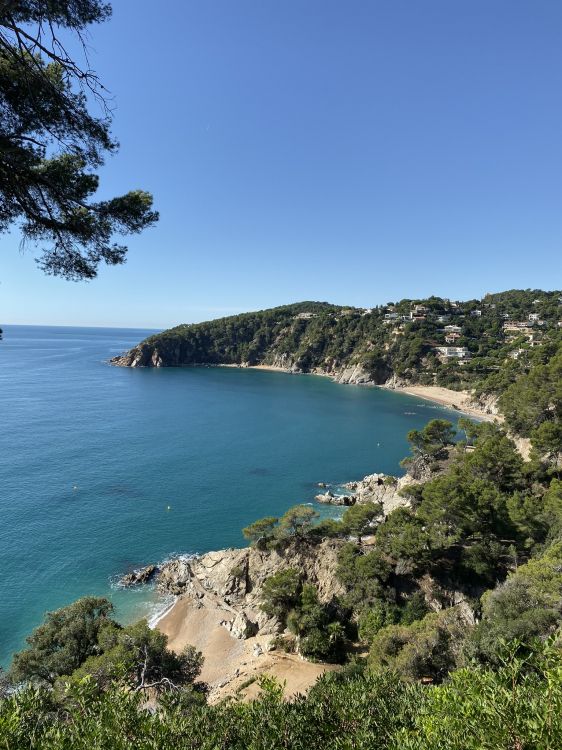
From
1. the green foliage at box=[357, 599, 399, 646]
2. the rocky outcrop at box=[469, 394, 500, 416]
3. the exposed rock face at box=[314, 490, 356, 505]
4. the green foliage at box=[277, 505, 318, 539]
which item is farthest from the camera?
the rocky outcrop at box=[469, 394, 500, 416]

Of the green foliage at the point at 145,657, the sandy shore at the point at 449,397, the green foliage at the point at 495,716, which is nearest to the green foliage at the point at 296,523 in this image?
the green foliage at the point at 145,657

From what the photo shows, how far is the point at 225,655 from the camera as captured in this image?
750 inches

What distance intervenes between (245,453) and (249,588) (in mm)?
24371

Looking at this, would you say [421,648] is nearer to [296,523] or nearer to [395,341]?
[296,523]

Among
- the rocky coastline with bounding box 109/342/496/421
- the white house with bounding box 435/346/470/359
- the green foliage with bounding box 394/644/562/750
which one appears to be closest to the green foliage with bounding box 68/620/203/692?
the green foliage with bounding box 394/644/562/750

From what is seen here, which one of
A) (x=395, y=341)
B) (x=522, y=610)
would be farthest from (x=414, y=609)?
(x=395, y=341)

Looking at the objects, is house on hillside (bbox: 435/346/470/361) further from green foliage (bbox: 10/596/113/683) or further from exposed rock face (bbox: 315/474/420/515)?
green foliage (bbox: 10/596/113/683)

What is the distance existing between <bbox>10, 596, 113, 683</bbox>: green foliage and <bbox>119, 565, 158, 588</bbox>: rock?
7.19 m

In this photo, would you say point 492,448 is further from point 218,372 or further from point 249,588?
point 218,372

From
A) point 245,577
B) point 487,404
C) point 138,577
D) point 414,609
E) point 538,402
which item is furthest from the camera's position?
point 487,404

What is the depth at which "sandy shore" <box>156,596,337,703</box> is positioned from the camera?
51.9 ft

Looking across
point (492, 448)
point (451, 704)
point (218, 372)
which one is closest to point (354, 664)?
point (451, 704)

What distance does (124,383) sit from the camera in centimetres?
8900

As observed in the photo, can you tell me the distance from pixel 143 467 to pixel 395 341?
73540mm
